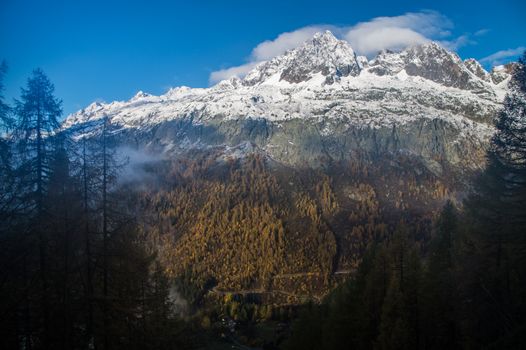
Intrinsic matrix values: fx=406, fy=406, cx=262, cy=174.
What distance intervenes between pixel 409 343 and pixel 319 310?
2838 centimetres

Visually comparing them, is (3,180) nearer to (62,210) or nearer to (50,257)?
(62,210)

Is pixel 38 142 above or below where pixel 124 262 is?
above

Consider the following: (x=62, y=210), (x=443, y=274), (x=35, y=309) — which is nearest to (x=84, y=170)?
(x=62, y=210)

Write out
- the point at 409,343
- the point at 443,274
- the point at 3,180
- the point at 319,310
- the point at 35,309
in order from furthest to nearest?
1. the point at 319,310
2. the point at 443,274
3. the point at 409,343
4. the point at 3,180
5. the point at 35,309

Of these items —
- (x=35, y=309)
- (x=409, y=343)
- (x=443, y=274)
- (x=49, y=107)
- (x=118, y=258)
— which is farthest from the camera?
(x=443, y=274)

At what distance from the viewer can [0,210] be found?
63.6ft

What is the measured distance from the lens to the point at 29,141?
20.9 m

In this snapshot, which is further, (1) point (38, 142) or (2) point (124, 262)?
(2) point (124, 262)

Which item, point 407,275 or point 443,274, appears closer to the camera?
point 407,275

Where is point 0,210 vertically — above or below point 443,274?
above

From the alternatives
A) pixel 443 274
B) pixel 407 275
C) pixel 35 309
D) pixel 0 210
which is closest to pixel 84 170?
pixel 0 210

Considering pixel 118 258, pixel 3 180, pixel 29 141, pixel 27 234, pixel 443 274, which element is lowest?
pixel 443 274

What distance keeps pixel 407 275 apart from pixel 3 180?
30.6 m

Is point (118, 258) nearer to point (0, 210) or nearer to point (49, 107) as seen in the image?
point (0, 210)
